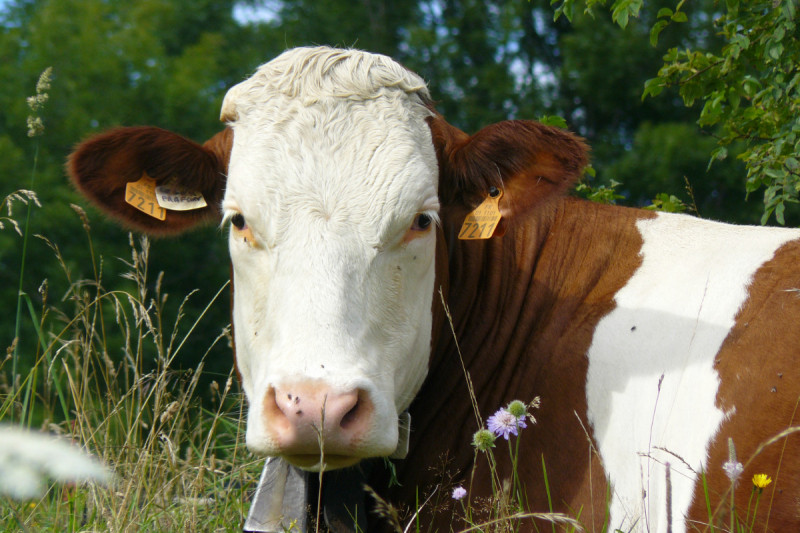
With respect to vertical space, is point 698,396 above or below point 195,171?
below

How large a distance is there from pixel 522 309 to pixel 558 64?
22.2 metres

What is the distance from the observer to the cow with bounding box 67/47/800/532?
8.79 ft

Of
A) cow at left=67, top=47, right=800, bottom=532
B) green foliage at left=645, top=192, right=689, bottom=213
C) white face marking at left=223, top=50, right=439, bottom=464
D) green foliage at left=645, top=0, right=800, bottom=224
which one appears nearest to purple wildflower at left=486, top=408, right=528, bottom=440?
cow at left=67, top=47, right=800, bottom=532

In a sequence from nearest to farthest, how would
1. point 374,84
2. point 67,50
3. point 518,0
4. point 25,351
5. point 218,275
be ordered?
point 374,84, point 25,351, point 218,275, point 67,50, point 518,0

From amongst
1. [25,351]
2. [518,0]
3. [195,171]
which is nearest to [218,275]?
[25,351]

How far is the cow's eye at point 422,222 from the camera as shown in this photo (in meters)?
3.20

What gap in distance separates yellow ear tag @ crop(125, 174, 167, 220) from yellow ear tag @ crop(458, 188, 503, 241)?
4.15 feet

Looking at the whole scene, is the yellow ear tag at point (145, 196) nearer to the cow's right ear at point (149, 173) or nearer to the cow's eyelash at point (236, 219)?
the cow's right ear at point (149, 173)

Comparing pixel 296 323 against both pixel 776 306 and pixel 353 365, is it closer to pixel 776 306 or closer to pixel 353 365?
pixel 353 365

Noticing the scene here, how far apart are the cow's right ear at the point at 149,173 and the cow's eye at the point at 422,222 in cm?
85

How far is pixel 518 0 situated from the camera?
22406 mm

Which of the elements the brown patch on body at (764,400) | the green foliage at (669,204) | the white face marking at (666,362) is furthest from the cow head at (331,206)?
the green foliage at (669,204)

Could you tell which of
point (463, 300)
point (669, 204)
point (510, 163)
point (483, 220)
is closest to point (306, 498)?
point (463, 300)

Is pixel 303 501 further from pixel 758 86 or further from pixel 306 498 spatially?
pixel 758 86
